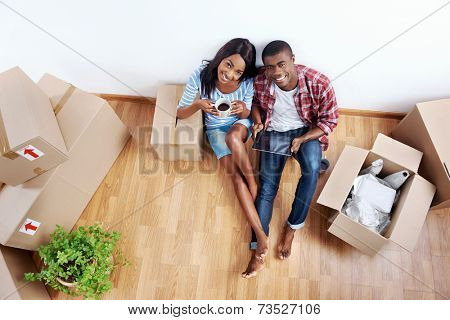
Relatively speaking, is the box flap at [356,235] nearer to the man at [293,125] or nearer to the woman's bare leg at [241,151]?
the man at [293,125]

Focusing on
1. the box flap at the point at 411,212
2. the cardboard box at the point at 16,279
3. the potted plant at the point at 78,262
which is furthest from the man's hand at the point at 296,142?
the cardboard box at the point at 16,279

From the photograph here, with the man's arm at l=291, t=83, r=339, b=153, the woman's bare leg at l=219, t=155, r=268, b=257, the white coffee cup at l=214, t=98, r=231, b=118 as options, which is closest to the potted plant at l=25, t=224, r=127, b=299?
the woman's bare leg at l=219, t=155, r=268, b=257

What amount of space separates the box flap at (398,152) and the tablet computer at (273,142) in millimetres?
415

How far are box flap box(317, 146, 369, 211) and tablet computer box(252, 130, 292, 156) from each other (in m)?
0.24

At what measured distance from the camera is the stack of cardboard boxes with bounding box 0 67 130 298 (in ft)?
4.97

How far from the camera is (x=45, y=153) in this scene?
1.58 m

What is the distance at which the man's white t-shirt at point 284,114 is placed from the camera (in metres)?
1.77

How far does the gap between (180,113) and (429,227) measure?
4.55ft

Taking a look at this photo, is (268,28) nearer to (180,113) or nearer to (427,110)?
(180,113)

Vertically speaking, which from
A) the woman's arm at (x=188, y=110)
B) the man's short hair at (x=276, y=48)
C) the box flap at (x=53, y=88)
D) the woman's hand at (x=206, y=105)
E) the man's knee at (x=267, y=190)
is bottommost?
the man's knee at (x=267, y=190)

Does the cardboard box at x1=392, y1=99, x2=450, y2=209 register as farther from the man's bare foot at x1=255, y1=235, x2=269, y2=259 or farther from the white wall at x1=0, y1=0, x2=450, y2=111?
the man's bare foot at x1=255, y1=235, x2=269, y2=259

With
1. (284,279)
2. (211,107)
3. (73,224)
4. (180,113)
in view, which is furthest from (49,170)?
(284,279)

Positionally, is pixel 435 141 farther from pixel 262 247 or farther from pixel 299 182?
pixel 262 247
